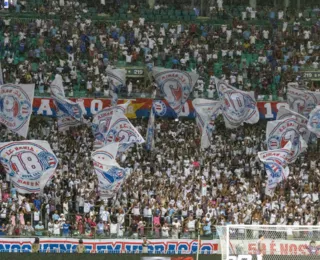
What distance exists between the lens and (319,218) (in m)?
47.1

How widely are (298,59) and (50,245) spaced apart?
20.9 meters

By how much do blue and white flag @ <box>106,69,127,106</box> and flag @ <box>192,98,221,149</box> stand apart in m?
3.76

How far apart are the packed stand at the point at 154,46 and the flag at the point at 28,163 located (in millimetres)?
10541

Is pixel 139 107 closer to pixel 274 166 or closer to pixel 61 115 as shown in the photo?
pixel 61 115

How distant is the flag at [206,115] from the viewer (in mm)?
51250

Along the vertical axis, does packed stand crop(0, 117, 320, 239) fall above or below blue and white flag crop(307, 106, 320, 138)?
below

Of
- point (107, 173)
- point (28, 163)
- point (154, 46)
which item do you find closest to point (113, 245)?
point (107, 173)

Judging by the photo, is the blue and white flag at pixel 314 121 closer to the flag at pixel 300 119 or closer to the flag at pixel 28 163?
the flag at pixel 300 119

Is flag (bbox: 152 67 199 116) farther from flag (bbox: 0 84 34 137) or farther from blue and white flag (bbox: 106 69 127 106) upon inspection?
flag (bbox: 0 84 34 137)

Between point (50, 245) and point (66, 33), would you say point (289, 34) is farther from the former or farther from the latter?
point (50, 245)

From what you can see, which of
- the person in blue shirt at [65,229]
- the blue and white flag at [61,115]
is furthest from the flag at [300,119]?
the person in blue shirt at [65,229]

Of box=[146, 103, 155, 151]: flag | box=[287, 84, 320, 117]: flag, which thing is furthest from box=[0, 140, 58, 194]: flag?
box=[287, 84, 320, 117]: flag

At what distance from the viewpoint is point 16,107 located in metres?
49.4

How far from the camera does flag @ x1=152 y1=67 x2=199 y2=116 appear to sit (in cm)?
5388
